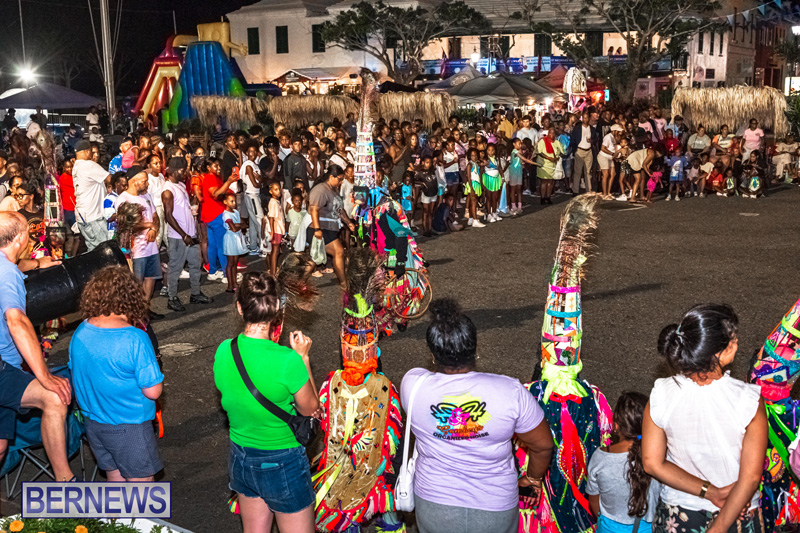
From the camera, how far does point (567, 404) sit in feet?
14.5

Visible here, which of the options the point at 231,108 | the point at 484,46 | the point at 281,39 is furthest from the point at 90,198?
the point at 281,39

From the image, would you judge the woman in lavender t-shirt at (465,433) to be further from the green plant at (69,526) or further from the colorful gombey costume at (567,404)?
the green plant at (69,526)

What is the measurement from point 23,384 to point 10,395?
9 cm

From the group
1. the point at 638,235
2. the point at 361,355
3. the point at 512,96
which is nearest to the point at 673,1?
the point at 512,96

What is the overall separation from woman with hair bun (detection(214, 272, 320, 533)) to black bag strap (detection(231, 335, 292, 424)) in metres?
0.02

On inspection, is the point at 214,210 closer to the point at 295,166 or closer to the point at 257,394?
the point at 295,166

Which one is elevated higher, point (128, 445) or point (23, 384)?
point (23, 384)

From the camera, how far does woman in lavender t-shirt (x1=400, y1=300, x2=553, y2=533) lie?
329cm

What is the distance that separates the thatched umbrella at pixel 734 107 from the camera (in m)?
19.9

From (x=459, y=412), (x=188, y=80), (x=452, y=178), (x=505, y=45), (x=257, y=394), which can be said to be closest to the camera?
(x=459, y=412)

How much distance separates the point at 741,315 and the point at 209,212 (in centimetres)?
621

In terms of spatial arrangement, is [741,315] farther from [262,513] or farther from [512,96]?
[512,96]

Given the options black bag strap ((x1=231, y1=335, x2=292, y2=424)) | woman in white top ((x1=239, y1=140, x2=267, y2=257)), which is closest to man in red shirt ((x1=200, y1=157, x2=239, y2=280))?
woman in white top ((x1=239, y1=140, x2=267, y2=257))

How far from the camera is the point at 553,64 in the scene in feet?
156
